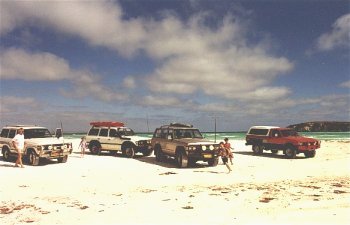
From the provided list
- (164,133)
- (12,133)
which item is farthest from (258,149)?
(12,133)

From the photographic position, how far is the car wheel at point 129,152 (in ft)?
72.5

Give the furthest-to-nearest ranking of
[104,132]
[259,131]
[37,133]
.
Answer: [259,131], [104,132], [37,133]

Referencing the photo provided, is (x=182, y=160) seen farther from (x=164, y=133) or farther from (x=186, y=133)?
(x=164, y=133)

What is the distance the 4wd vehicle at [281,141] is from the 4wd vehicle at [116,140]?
789 cm

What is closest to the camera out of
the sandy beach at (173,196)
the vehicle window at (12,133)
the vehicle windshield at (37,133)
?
the sandy beach at (173,196)

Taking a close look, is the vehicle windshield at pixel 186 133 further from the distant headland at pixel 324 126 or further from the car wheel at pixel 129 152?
the distant headland at pixel 324 126

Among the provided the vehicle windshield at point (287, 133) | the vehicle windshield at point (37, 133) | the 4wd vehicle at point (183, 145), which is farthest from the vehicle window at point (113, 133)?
the vehicle windshield at point (287, 133)

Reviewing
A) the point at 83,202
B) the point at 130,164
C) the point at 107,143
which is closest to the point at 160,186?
the point at 83,202

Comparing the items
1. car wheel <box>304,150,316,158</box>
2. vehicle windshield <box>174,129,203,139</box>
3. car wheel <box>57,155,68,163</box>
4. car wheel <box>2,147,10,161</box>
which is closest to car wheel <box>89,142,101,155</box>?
car wheel <box>57,155,68,163</box>

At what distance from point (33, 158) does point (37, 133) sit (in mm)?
1799

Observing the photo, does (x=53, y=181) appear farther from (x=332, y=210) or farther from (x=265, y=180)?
(x=332, y=210)

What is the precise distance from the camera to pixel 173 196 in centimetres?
1046

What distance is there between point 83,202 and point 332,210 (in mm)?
6295

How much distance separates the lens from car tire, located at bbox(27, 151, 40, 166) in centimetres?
1773
